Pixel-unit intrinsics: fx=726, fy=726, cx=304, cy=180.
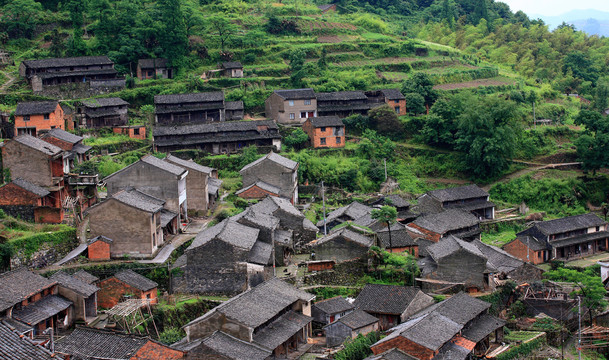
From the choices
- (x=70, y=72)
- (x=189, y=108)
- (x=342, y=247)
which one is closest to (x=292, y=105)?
(x=189, y=108)

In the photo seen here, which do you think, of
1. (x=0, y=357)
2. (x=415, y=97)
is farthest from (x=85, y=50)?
(x=0, y=357)

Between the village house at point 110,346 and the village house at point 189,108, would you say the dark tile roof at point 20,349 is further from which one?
the village house at point 189,108

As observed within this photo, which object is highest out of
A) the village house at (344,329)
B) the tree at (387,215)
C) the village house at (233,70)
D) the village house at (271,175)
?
the village house at (233,70)

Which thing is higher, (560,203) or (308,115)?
(308,115)

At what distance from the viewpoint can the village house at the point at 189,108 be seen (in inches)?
2394

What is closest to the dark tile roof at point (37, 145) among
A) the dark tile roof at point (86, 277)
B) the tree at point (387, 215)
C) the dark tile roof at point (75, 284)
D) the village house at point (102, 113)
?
the dark tile roof at point (86, 277)

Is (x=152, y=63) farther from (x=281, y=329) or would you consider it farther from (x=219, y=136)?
(x=281, y=329)

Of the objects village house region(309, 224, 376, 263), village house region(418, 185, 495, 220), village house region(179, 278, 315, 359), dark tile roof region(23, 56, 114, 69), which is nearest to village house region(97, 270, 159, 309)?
village house region(179, 278, 315, 359)

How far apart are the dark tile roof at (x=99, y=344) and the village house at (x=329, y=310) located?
8698mm

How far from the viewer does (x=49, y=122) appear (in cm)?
5225

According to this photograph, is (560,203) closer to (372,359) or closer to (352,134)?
(352,134)

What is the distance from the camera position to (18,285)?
29000 millimetres

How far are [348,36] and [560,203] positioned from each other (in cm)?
3514

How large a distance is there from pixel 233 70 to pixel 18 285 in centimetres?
4229
